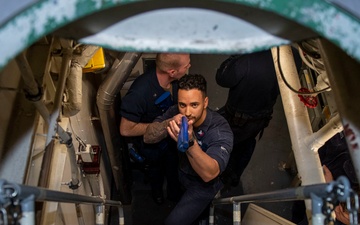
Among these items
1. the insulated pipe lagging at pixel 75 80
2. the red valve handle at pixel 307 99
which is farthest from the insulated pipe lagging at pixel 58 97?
the red valve handle at pixel 307 99

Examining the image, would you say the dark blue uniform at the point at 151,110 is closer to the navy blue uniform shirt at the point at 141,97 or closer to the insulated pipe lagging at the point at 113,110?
the navy blue uniform shirt at the point at 141,97

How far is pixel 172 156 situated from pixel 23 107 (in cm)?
256

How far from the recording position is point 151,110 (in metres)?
→ 3.80

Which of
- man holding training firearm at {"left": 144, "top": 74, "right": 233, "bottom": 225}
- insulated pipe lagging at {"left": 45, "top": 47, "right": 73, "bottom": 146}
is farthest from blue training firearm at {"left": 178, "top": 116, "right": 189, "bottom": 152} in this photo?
insulated pipe lagging at {"left": 45, "top": 47, "right": 73, "bottom": 146}

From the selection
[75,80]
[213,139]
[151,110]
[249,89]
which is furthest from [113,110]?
[75,80]

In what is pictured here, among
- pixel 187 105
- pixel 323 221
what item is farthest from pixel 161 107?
pixel 323 221

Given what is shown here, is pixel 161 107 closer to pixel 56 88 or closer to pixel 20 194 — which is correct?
pixel 56 88

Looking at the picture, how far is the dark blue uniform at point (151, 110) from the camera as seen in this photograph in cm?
365

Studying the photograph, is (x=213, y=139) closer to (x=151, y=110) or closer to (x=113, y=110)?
(x=151, y=110)

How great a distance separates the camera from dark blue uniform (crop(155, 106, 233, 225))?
3295mm

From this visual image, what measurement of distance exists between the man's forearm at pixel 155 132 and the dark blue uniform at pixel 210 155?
10cm

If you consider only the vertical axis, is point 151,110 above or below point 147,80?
below

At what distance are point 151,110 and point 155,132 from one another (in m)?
0.26

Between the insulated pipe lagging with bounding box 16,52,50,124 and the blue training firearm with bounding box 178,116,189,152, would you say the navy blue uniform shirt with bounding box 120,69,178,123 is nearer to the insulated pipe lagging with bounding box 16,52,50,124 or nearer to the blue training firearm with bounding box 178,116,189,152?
the blue training firearm with bounding box 178,116,189,152
